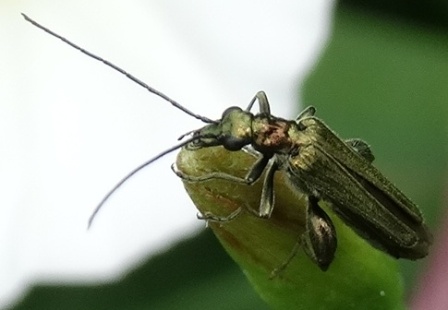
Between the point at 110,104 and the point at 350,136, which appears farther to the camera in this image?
the point at 350,136

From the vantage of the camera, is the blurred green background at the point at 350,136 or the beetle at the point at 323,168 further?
the blurred green background at the point at 350,136

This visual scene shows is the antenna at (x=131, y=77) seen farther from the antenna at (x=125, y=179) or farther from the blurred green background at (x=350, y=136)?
the blurred green background at (x=350, y=136)

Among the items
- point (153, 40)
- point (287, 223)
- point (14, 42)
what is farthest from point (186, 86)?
point (287, 223)

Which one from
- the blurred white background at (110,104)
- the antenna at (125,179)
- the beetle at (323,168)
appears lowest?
the beetle at (323,168)

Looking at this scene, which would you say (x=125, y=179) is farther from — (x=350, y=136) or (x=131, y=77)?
(x=350, y=136)

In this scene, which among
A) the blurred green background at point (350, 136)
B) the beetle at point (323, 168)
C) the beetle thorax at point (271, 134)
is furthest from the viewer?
the blurred green background at point (350, 136)

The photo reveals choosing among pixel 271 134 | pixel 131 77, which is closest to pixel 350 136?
pixel 271 134

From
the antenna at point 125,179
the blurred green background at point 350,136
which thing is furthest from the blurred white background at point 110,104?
the blurred green background at point 350,136

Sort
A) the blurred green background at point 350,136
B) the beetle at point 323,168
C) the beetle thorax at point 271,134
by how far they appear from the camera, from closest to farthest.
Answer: the beetle at point 323,168
the beetle thorax at point 271,134
the blurred green background at point 350,136
